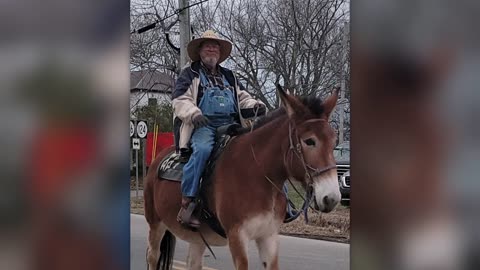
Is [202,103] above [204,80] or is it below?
below

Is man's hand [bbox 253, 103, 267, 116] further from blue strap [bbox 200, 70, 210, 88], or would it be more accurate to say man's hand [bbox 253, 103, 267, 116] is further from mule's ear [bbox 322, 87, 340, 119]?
mule's ear [bbox 322, 87, 340, 119]

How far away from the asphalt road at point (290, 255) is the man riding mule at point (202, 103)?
2.33m

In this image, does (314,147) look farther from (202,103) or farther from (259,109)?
(202,103)

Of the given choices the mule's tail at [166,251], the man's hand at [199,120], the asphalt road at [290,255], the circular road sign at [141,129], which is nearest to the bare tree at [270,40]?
the circular road sign at [141,129]

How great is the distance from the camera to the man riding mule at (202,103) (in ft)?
11.8

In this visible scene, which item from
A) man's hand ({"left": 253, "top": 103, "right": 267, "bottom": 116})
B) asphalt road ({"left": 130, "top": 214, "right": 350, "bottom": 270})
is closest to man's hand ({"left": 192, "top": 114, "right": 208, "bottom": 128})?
man's hand ({"left": 253, "top": 103, "right": 267, "bottom": 116})

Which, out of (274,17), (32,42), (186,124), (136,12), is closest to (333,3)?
(274,17)

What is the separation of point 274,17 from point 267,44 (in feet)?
2.30

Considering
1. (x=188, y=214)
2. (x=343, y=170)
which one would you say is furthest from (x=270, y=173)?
(x=343, y=170)

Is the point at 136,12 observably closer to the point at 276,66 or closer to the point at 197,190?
the point at 276,66

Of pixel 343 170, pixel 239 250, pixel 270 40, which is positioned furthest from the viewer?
pixel 270 40

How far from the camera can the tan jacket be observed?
3521 millimetres

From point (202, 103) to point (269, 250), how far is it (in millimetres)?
1046

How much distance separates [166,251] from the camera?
4590 mm
